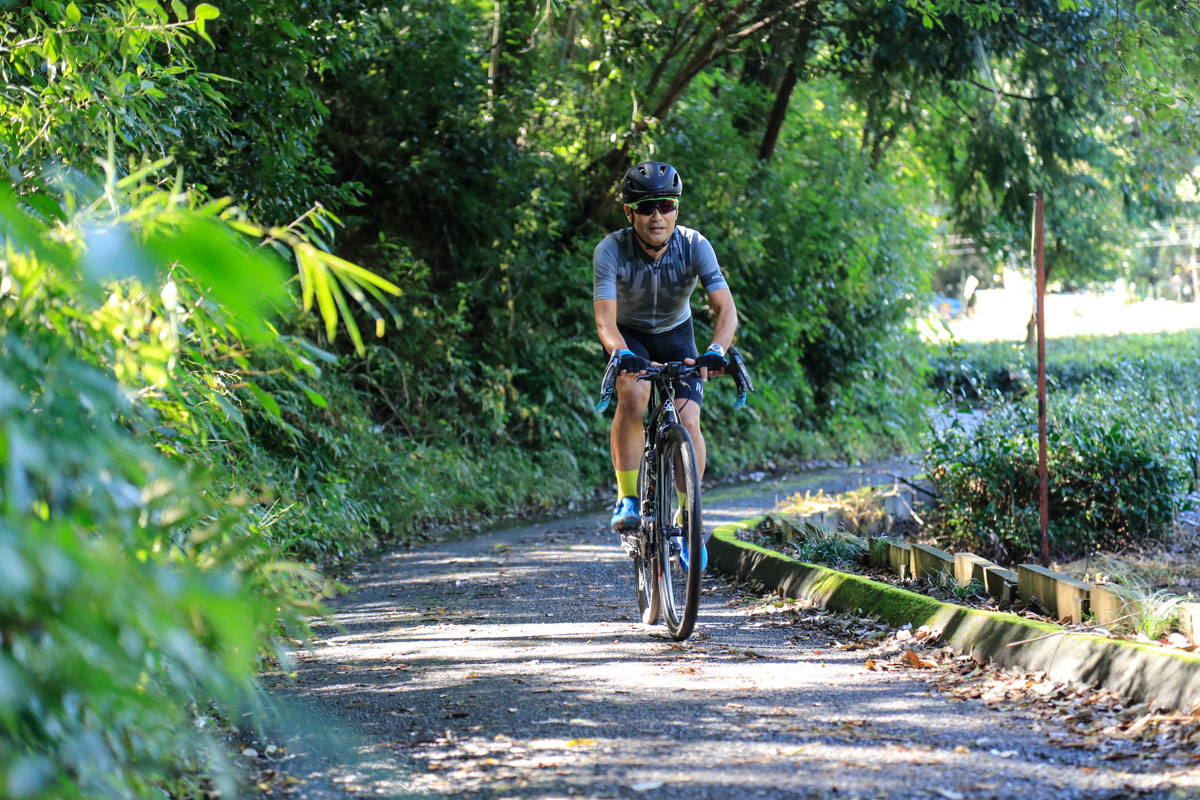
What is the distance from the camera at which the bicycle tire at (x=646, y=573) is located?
208 inches

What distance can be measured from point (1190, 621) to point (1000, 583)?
115 centimetres

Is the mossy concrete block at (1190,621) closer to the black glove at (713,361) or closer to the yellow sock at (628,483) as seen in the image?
the black glove at (713,361)

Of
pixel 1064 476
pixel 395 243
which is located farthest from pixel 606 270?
pixel 395 243

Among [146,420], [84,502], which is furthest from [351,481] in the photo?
[84,502]

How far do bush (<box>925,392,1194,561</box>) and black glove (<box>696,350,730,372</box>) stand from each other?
272cm

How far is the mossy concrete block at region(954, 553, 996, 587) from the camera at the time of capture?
5128 millimetres

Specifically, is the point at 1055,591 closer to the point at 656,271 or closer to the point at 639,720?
the point at 639,720

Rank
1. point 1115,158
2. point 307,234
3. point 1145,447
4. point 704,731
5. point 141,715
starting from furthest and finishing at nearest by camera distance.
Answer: point 1115,158 < point 1145,447 < point 704,731 < point 307,234 < point 141,715

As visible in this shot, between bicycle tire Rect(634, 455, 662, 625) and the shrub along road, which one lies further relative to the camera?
bicycle tire Rect(634, 455, 662, 625)

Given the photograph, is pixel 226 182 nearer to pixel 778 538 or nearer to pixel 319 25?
pixel 319 25

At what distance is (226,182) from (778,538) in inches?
210

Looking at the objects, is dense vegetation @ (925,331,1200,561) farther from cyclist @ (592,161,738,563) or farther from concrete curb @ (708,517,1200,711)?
cyclist @ (592,161,738,563)

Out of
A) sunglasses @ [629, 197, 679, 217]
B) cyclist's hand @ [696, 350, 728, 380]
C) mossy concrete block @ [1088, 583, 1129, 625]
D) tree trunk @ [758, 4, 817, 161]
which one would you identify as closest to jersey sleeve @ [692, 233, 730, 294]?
sunglasses @ [629, 197, 679, 217]

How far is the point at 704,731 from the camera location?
353 centimetres
